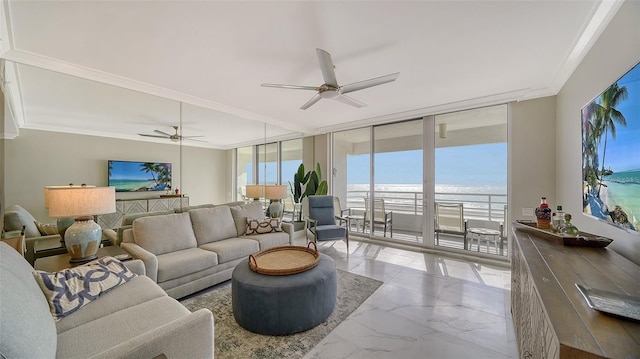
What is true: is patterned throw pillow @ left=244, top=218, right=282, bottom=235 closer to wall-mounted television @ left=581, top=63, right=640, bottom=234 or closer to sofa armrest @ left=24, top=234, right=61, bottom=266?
sofa armrest @ left=24, top=234, right=61, bottom=266

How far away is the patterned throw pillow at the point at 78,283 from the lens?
1.36 metres

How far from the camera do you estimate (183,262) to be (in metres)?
2.42

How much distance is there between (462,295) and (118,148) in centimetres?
436

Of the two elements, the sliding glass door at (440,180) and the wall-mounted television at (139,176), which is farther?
the sliding glass door at (440,180)

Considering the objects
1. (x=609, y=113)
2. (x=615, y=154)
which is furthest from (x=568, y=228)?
(x=609, y=113)

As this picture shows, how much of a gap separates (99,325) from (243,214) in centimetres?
231

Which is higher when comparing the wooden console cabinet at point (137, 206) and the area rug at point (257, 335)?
the wooden console cabinet at point (137, 206)

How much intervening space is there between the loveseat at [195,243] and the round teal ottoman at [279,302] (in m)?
0.74

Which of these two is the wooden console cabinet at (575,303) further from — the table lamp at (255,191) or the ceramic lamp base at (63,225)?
the table lamp at (255,191)

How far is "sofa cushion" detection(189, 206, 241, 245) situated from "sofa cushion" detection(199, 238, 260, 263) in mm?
96

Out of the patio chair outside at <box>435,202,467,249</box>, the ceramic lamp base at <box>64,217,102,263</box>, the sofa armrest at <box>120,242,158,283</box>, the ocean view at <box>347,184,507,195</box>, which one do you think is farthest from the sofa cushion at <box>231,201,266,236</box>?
the patio chair outside at <box>435,202,467,249</box>

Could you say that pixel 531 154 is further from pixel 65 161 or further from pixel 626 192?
pixel 65 161

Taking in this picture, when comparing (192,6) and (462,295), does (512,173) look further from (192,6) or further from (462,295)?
(192,6)

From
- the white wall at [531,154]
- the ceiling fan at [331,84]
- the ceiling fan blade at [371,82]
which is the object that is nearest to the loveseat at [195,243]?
the ceiling fan at [331,84]
